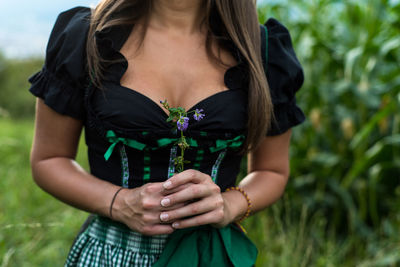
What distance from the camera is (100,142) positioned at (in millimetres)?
1106

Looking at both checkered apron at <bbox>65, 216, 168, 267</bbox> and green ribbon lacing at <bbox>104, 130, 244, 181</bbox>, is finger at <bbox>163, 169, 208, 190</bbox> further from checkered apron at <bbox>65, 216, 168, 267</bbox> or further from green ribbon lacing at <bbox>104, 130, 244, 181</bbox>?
checkered apron at <bbox>65, 216, 168, 267</bbox>

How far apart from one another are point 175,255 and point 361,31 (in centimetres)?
206

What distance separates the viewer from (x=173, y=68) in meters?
1.16

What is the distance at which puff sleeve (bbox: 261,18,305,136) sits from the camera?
121 centimetres

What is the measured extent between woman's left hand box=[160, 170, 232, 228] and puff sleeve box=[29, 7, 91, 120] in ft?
1.15

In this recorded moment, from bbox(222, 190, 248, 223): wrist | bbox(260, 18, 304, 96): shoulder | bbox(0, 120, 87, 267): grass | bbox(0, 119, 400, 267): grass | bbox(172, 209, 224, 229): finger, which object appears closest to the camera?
bbox(172, 209, 224, 229): finger

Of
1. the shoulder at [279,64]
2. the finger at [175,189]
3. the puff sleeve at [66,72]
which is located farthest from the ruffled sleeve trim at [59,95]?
the shoulder at [279,64]

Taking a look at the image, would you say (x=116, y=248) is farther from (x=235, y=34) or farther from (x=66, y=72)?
(x=235, y=34)

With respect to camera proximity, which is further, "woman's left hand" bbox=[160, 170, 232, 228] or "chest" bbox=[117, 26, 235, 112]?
"chest" bbox=[117, 26, 235, 112]

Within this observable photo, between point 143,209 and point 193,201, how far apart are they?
0.12m

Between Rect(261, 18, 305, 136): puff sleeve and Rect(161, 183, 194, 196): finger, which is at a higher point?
Rect(261, 18, 305, 136): puff sleeve

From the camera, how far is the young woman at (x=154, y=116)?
1.05 meters

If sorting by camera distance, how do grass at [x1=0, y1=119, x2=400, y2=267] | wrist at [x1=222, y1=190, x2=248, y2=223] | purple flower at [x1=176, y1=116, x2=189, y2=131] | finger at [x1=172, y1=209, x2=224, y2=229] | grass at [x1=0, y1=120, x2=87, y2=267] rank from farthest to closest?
1. grass at [x1=0, y1=119, x2=400, y2=267]
2. grass at [x1=0, y1=120, x2=87, y2=267]
3. wrist at [x1=222, y1=190, x2=248, y2=223]
4. finger at [x1=172, y1=209, x2=224, y2=229]
5. purple flower at [x1=176, y1=116, x2=189, y2=131]

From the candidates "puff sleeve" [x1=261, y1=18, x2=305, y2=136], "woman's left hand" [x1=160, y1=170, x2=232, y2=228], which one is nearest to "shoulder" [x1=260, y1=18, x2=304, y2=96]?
"puff sleeve" [x1=261, y1=18, x2=305, y2=136]
